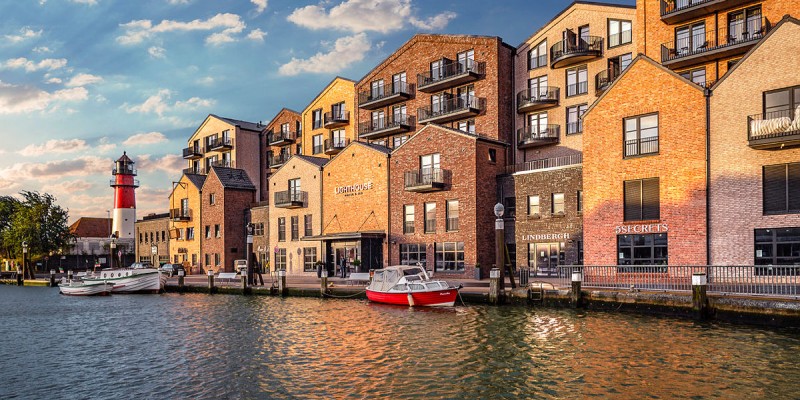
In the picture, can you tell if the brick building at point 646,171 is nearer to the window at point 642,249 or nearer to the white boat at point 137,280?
the window at point 642,249

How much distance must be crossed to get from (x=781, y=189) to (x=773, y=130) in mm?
2849

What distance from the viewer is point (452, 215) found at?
4581cm

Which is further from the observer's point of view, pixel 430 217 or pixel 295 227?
pixel 295 227

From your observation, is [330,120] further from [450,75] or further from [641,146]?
[641,146]

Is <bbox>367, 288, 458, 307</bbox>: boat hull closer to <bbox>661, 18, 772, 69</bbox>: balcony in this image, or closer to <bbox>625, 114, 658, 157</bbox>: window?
<bbox>625, 114, 658, 157</bbox>: window

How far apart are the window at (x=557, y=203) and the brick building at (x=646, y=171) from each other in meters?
4.07

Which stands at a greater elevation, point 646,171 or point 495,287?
point 646,171

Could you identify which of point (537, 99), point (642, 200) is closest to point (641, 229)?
point (642, 200)

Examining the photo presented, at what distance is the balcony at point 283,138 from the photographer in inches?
2896

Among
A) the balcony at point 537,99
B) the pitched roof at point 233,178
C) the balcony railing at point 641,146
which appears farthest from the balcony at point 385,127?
the balcony railing at point 641,146

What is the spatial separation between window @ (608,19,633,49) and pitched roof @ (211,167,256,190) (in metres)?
40.8

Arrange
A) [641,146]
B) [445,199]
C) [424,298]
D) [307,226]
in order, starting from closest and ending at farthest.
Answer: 1. [424,298]
2. [641,146]
3. [445,199]
4. [307,226]

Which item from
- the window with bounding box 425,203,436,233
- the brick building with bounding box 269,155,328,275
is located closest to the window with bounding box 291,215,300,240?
the brick building with bounding box 269,155,328,275

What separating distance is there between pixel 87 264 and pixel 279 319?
286 feet
